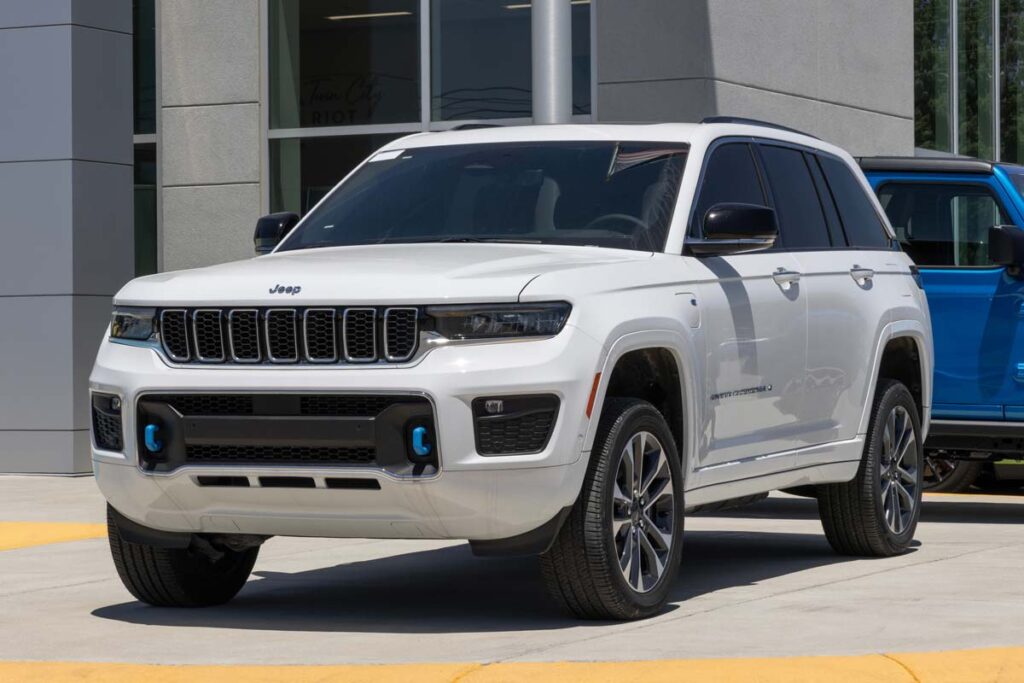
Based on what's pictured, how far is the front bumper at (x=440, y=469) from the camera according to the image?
6652mm

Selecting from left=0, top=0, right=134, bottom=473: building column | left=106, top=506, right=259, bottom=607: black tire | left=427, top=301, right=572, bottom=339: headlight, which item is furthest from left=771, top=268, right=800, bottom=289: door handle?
left=0, top=0, right=134, bottom=473: building column

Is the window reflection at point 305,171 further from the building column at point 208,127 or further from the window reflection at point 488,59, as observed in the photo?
the window reflection at point 488,59

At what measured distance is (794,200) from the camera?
9.20m

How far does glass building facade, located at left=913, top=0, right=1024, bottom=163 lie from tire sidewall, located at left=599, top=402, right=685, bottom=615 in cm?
1448

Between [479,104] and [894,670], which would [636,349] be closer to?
[894,670]

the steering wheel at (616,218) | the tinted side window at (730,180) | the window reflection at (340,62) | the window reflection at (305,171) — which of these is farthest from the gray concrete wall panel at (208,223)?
the steering wheel at (616,218)

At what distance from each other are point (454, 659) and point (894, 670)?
140 cm

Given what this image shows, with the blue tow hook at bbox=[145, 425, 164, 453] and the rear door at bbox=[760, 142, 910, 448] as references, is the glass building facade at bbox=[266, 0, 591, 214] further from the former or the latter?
the blue tow hook at bbox=[145, 425, 164, 453]

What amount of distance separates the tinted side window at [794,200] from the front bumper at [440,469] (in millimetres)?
2425

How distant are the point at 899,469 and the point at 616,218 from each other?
8.51 feet

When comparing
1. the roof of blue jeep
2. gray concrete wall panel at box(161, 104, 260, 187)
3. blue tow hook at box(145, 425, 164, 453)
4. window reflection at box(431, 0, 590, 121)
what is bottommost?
blue tow hook at box(145, 425, 164, 453)

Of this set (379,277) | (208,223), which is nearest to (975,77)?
(208,223)

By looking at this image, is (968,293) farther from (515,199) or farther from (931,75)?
(931,75)

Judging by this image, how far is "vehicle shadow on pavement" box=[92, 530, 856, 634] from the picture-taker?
7.37 m
